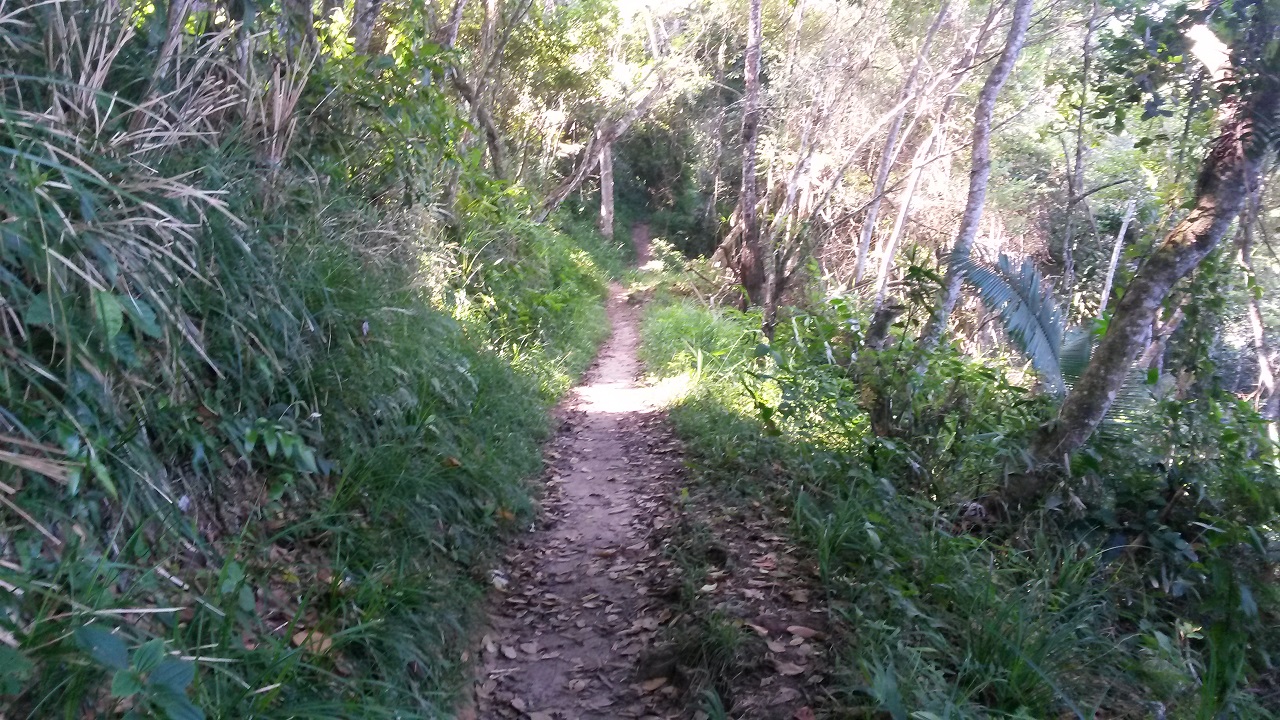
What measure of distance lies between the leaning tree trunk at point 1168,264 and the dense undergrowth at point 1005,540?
179mm

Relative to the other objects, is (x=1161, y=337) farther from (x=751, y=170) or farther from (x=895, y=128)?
(x=895, y=128)

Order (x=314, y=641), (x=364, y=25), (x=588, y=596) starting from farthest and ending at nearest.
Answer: (x=364, y=25)
(x=588, y=596)
(x=314, y=641)

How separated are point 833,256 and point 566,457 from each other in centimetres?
1391

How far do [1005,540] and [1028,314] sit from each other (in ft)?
5.02

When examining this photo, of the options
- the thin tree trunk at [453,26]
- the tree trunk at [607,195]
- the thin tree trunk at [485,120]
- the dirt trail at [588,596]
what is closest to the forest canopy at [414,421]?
the dirt trail at [588,596]

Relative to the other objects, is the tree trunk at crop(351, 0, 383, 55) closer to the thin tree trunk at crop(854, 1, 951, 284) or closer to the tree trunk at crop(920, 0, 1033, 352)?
the tree trunk at crop(920, 0, 1033, 352)

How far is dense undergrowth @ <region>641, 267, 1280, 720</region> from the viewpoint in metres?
3.41

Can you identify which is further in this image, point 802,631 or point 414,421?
point 414,421

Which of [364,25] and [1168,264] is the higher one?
[364,25]

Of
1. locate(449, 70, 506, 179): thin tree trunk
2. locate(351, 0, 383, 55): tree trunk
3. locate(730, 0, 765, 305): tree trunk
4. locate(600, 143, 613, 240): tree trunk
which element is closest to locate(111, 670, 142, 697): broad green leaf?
locate(351, 0, 383, 55): tree trunk

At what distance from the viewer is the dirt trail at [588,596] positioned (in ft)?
12.5

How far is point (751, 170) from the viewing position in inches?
464

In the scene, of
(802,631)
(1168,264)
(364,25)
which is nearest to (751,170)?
(364,25)

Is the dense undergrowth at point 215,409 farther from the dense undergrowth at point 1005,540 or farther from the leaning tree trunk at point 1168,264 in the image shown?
the leaning tree trunk at point 1168,264
